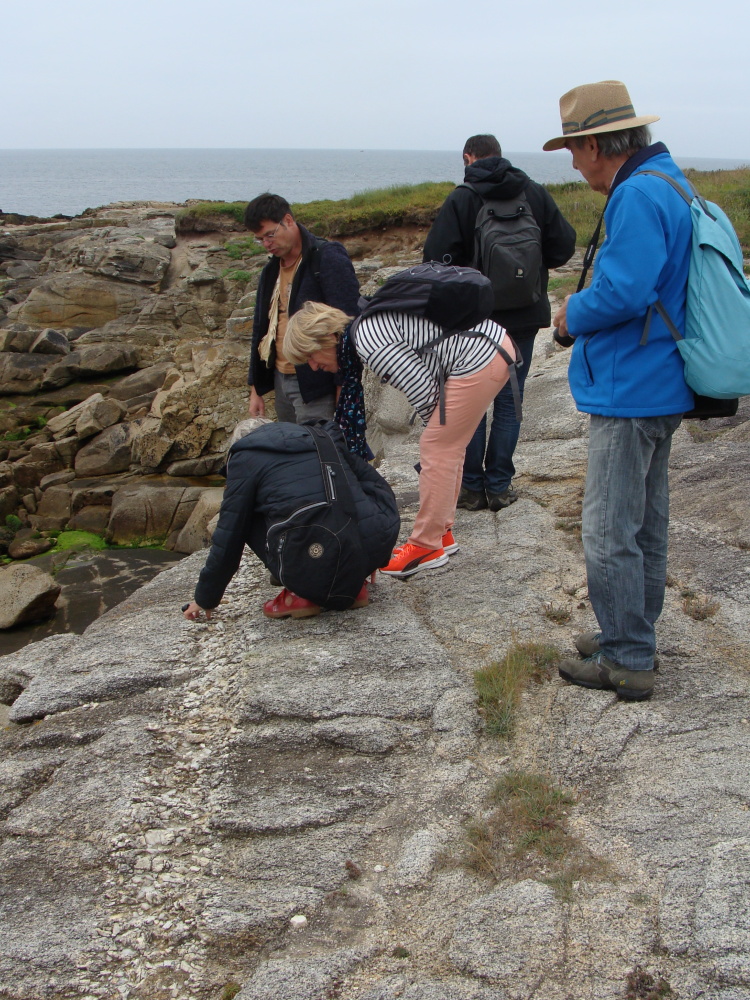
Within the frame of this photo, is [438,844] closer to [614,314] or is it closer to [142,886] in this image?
[142,886]

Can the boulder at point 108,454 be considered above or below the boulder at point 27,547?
above

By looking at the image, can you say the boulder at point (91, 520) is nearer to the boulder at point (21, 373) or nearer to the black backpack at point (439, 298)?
the boulder at point (21, 373)

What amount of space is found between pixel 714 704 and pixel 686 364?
1.37 m

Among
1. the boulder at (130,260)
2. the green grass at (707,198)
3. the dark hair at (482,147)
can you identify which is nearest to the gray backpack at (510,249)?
the dark hair at (482,147)

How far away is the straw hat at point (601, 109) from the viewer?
2.92 m

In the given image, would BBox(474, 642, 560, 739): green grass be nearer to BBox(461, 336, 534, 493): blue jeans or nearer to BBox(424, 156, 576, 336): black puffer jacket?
BBox(461, 336, 534, 493): blue jeans

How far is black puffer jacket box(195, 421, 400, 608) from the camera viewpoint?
375 centimetres

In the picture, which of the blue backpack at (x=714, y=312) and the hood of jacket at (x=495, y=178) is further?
the hood of jacket at (x=495, y=178)

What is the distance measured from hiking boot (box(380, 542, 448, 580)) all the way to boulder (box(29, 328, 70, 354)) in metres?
14.9

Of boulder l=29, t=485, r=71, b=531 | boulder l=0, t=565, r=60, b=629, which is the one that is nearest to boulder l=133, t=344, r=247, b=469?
boulder l=29, t=485, r=71, b=531

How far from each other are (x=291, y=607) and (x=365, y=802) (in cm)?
133

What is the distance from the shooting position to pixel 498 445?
5328mm

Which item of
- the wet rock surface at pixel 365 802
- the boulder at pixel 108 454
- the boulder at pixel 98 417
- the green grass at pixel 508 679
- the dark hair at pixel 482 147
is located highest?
the dark hair at pixel 482 147

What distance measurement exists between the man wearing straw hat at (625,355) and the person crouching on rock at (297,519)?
1.13 m
